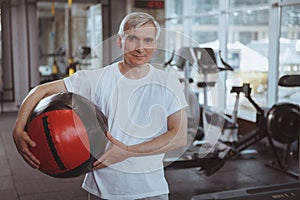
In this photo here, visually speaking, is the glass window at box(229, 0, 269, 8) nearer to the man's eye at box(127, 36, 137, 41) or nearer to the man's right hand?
the man's eye at box(127, 36, 137, 41)

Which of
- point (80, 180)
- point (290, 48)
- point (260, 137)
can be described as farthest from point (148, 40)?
point (290, 48)

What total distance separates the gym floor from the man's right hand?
1502 mm

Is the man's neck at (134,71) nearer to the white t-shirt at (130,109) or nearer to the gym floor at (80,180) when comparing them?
the white t-shirt at (130,109)

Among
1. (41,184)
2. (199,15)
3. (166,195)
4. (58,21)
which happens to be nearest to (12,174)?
(41,184)

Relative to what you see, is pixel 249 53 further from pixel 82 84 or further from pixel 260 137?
pixel 82 84

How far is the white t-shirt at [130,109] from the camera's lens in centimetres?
138

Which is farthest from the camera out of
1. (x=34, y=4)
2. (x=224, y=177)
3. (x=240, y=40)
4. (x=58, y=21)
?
(x=58, y=21)

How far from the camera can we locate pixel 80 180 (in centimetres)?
269

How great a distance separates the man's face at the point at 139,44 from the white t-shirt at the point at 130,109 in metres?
0.06

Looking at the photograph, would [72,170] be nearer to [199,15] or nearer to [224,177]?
[224,177]

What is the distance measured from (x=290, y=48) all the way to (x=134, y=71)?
326 cm

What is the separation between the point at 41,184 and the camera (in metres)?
3.23

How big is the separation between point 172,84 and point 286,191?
0.49 meters

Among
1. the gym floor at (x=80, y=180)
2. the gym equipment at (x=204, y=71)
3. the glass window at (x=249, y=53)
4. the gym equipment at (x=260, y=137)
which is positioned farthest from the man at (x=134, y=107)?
the glass window at (x=249, y=53)
